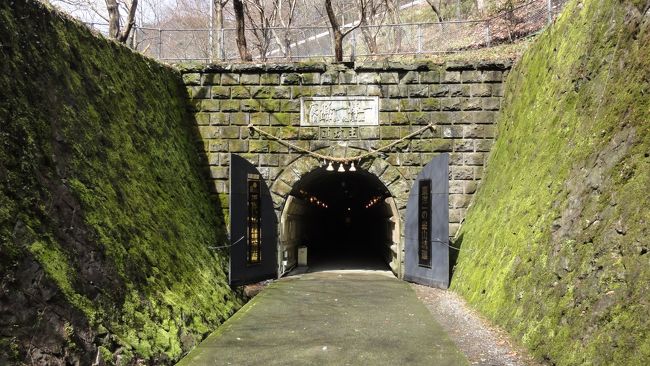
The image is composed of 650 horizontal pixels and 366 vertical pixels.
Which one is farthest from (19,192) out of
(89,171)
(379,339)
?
(379,339)

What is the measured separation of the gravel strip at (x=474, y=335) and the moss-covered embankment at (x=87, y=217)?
10.6 feet

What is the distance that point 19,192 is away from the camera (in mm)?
4371

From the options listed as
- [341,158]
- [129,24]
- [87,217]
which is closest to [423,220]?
[341,158]

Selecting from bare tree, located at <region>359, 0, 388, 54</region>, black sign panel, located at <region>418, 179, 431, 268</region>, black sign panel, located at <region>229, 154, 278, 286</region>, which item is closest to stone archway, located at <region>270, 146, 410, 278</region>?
black sign panel, located at <region>229, 154, 278, 286</region>

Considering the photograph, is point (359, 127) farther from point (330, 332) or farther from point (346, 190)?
point (346, 190)

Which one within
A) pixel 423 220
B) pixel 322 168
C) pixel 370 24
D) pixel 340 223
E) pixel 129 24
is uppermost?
pixel 370 24

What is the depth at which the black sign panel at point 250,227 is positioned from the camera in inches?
356

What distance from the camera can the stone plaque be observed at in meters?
10.5

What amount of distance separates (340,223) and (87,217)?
20.8 meters

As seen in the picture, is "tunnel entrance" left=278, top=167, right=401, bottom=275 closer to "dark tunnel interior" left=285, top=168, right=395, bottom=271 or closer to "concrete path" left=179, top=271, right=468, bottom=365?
"dark tunnel interior" left=285, top=168, right=395, bottom=271

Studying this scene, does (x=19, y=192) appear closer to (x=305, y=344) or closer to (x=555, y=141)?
(x=305, y=344)

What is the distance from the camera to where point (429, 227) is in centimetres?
959

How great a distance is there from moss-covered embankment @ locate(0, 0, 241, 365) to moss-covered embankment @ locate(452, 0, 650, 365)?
3.95 meters

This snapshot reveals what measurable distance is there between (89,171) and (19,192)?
142cm
